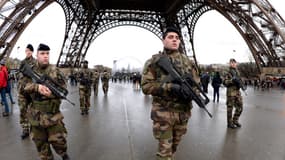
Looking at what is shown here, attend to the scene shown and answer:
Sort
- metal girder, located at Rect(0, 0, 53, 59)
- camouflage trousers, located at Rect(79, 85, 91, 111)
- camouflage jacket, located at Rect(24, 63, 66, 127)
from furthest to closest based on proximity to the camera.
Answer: metal girder, located at Rect(0, 0, 53, 59), camouflage trousers, located at Rect(79, 85, 91, 111), camouflage jacket, located at Rect(24, 63, 66, 127)

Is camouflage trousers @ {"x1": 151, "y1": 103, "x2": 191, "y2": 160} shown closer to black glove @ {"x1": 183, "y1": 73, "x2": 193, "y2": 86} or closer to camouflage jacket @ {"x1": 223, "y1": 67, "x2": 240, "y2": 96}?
black glove @ {"x1": 183, "y1": 73, "x2": 193, "y2": 86}

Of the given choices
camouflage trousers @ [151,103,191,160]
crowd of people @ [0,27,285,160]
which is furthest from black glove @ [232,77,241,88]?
camouflage trousers @ [151,103,191,160]

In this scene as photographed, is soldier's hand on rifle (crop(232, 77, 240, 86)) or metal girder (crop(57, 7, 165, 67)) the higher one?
metal girder (crop(57, 7, 165, 67))

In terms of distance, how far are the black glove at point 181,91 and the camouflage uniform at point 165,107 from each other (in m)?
0.10

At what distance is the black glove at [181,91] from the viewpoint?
2.67 metres

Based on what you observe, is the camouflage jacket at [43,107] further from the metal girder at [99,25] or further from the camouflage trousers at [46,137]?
the metal girder at [99,25]

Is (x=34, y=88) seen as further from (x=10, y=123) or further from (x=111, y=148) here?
(x=10, y=123)

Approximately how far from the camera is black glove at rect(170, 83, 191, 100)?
2.67 metres

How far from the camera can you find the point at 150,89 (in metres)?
2.83

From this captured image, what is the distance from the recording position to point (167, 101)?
115 inches

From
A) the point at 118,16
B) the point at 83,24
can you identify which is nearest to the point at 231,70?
the point at 83,24

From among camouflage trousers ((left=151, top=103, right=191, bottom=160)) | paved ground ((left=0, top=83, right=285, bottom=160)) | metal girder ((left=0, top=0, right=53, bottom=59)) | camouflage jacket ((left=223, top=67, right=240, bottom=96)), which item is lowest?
paved ground ((left=0, top=83, right=285, bottom=160))

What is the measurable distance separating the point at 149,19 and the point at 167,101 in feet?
128

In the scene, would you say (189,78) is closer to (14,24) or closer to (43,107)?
(43,107)
